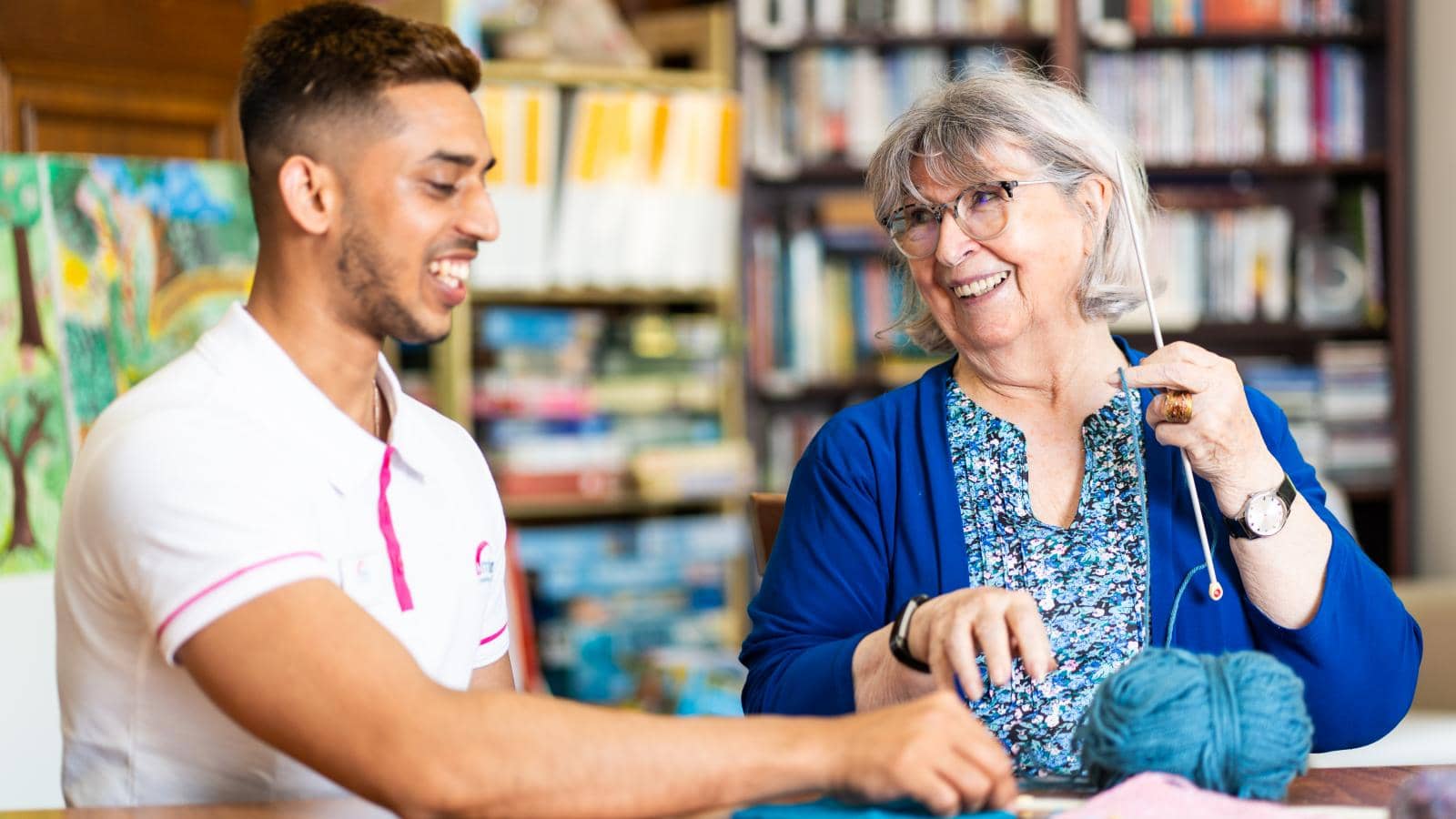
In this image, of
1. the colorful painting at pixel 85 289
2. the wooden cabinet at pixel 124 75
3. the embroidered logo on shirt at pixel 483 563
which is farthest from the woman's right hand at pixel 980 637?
the wooden cabinet at pixel 124 75

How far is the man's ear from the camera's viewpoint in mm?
1316

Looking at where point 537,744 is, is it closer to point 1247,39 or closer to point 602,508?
point 602,508

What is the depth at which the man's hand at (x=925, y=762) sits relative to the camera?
40.9 inches

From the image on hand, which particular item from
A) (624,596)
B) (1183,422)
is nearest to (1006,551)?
(1183,422)

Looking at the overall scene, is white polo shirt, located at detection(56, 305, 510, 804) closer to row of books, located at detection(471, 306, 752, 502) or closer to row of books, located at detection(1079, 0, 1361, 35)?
row of books, located at detection(471, 306, 752, 502)

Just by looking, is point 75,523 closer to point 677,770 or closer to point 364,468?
point 364,468

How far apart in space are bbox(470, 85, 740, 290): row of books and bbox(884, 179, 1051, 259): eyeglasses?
1.78 metres

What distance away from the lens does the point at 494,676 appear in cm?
153

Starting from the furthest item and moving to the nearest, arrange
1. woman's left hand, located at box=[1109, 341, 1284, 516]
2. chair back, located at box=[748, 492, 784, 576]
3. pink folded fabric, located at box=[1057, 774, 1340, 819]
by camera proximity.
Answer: chair back, located at box=[748, 492, 784, 576], woman's left hand, located at box=[1109, 341, 1284, 516], pink folded fabric, located at box=[1057, 774, 1340, 819]

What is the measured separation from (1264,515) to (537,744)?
2.53 feet

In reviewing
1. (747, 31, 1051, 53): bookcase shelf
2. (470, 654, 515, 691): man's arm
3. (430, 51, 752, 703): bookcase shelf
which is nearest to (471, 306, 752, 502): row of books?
(430, 51, 752, 703): bookcase shelf

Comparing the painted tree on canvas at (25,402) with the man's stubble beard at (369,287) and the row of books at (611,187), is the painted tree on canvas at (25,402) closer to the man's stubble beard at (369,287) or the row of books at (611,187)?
the man's stubble beard at (369,287)

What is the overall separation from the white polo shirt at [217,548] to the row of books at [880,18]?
7.81 ft

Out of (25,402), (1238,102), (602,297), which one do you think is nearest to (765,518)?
(25,402)
